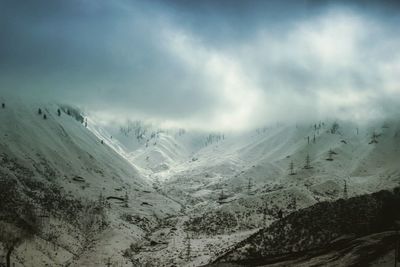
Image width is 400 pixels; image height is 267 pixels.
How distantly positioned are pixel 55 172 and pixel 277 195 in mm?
74415

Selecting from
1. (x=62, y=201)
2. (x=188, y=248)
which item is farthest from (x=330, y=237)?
(x=62, y=201)

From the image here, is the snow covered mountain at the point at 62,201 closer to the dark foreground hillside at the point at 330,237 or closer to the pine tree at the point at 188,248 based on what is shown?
the pine tree at the point at 188,248

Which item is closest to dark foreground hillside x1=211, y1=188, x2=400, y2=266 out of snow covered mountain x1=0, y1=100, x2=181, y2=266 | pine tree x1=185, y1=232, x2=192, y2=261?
pine tree x1=185, y1=232, x2=192, y2=261

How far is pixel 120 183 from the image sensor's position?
191 meters

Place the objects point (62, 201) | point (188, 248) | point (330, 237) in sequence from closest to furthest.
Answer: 1. point (330, 237)
2. point (188, 248)
3. point (62, 201)

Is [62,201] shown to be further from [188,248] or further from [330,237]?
[330,237]

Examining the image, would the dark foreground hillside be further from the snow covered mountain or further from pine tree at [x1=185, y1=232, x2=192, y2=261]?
the snow covered mountain

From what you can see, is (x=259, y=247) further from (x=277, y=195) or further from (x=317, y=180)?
(x=317, y=180)

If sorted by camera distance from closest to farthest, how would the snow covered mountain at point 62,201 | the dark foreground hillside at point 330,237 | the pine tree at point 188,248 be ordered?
the dark foreground hillside at point 330,237 → the pine tree at point 188,248 → the snow covered mountain at point 62,201

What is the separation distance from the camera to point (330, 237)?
6562 centimetres

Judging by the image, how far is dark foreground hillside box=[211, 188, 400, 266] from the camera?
53969 mm

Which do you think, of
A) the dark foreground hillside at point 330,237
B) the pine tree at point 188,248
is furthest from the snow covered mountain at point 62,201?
the dark foreground hillside at point 330,237

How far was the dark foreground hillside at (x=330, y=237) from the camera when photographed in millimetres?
53969

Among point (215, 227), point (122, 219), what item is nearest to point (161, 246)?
point (215, 227)
